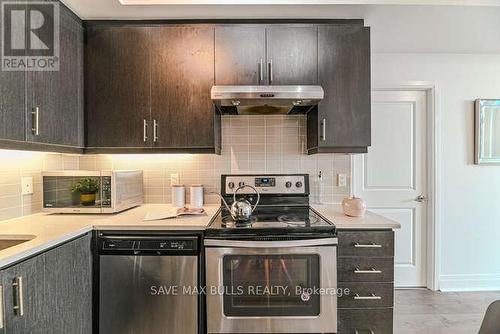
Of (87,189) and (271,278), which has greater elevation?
(87,189)

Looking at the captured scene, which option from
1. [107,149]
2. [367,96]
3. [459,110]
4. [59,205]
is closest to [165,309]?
[59,205]

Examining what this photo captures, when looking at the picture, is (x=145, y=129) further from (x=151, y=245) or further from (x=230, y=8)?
(x=230, y=8)

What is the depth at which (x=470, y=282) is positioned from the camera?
9.52 ft

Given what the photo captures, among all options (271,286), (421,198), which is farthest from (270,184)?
(421,198)

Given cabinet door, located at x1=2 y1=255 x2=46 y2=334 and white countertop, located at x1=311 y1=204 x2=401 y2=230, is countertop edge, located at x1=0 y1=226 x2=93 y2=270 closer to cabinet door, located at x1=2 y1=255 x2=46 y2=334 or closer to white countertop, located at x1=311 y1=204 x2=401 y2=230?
cabinet door, located at x1=2 y1=255 x2=46 y2=334

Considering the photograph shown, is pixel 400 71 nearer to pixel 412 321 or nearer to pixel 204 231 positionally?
pixel 412 321

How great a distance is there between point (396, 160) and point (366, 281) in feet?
5.08

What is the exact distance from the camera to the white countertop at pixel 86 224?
1403 mm

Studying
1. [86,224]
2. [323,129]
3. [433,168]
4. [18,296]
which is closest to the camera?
[18,296]

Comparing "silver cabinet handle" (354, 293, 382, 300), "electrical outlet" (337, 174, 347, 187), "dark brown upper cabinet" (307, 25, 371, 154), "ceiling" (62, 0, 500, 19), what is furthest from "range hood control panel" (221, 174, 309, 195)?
"ceiling" (62, 0, 500, 19)

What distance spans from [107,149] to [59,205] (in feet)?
1.62

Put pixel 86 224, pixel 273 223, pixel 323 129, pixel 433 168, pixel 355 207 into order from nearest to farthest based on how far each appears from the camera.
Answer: pixel 86 224
pixel 273 223
pixel 355 207
pixel 323 129
pixel 433 168

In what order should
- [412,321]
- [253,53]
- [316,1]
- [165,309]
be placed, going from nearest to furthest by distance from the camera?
[165,309], [316,1], [253,53], [412,321]

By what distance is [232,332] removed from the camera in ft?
5.55
